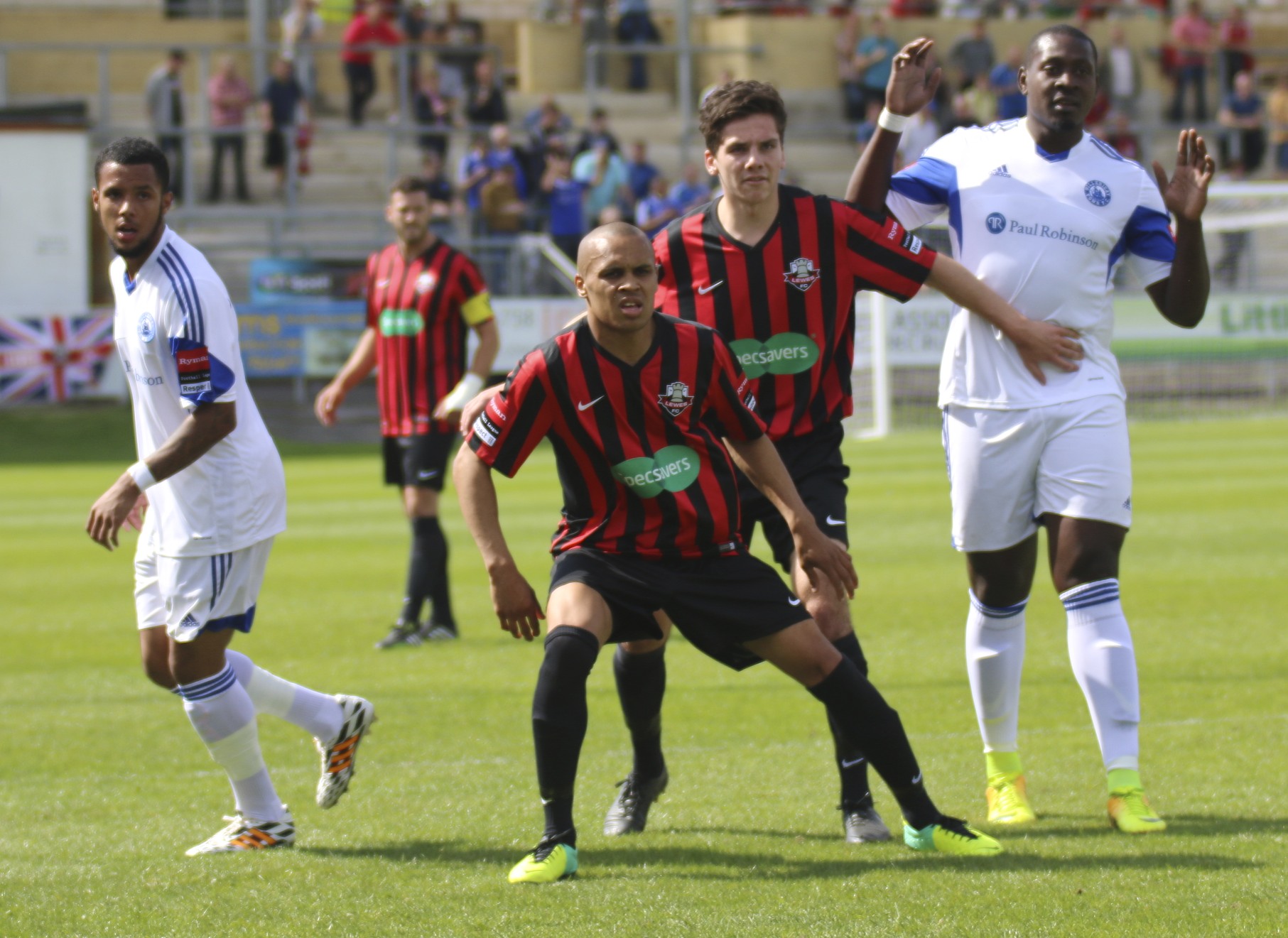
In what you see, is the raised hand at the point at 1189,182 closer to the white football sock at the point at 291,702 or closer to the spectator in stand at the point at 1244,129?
the white football sock at the point at 291,702

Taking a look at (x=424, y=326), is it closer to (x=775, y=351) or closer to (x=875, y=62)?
(x=775, y=351)

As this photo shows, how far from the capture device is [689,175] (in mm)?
24312

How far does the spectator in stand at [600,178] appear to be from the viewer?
78.8 feet

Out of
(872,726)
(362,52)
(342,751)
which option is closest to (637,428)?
(872,726)

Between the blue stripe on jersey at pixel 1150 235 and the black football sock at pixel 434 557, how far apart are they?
14.5 feet

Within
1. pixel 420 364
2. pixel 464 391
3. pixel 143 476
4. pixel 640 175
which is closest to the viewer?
pixel 143 476

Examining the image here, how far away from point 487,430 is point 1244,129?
87.1 feet

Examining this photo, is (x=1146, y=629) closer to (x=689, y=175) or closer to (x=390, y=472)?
(x=390, y=472)

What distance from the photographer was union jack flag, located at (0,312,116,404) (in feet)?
72.7

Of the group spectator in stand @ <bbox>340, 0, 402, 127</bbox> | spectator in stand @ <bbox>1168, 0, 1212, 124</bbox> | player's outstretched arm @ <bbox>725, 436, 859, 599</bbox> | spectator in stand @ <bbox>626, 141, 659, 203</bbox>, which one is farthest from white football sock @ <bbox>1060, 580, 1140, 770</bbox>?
spectator in stand @ <bbox>1168, 0, 1212, 124</bbox>

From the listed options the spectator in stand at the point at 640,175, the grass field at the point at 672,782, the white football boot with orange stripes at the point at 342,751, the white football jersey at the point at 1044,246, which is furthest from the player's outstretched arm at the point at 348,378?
the spectator in stand at the point at 640,175

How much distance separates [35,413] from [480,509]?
19268mm

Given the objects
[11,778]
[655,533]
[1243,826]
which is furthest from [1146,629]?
[11,778]

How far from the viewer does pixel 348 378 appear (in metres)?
8.79
